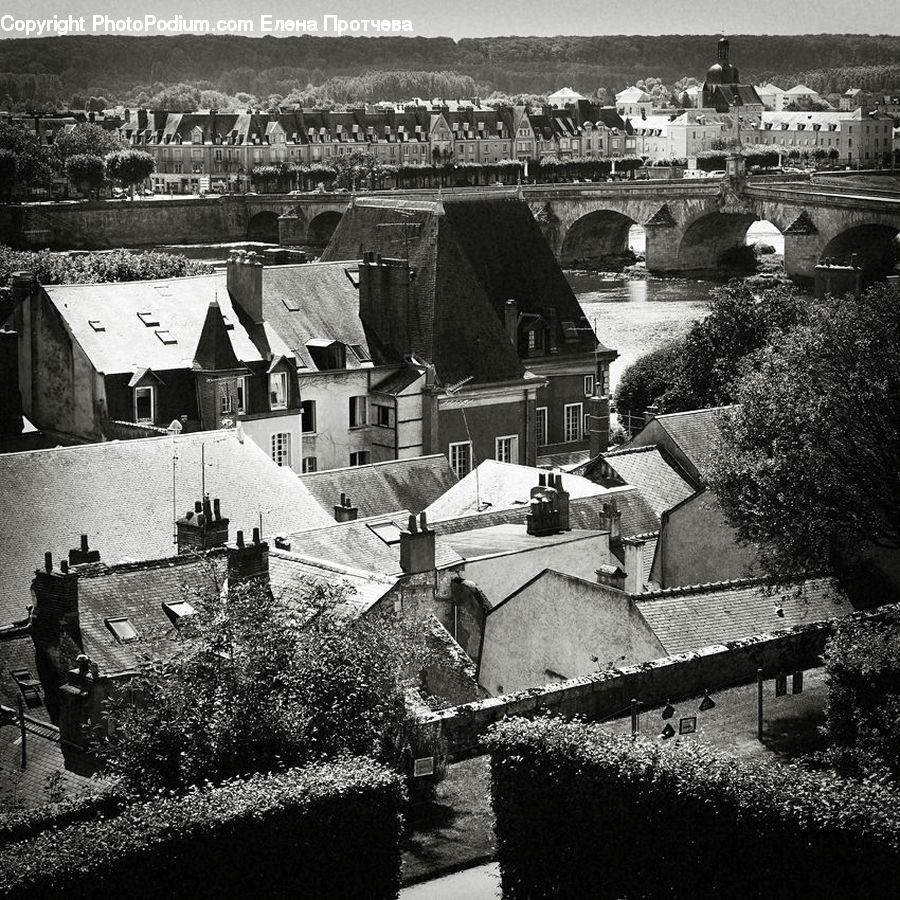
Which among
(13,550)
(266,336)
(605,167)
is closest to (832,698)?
(13,550)

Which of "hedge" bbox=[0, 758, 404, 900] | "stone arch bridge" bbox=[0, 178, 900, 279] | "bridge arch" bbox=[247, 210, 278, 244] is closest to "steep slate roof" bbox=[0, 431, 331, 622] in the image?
"hedge" bbox=[0, 758, 404, 900]

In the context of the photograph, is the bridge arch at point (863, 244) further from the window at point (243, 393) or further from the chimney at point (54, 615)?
the chimney at point (54, 615)

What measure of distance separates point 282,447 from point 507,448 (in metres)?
6.32

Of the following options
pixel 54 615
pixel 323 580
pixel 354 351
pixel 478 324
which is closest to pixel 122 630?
pixel 54 615

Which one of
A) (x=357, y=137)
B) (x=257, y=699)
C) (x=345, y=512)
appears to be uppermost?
(x=357, y=137)

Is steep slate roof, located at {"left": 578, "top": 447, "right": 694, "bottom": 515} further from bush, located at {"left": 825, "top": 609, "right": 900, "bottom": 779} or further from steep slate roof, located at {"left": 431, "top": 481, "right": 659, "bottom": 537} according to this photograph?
bush, located at {"left": 825, "top": 609, "right": 900, "bottom": 779}

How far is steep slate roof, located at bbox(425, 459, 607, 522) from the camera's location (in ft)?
116

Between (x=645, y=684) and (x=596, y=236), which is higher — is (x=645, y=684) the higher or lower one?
the lower one

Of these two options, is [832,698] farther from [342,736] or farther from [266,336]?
[266,336]

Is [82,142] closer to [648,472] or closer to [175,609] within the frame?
[648,472]

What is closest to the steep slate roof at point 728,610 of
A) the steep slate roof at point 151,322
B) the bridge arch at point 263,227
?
the steep slate roof at point 151,322

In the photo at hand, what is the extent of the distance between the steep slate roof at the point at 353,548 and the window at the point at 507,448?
19.6 meters

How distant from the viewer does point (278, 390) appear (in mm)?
45156

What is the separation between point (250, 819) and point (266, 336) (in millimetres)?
29512
